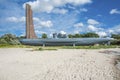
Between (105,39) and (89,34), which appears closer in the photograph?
(105,39)

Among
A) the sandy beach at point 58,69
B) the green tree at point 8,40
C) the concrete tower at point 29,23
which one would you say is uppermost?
the concrete tower at point 29,23

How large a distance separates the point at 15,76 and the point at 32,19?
63093 mm

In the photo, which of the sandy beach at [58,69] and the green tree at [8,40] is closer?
the sandy beach at [58,69]

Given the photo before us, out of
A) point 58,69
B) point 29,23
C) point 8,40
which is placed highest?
point 29,23

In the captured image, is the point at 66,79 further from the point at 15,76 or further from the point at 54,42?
the point at 54,42

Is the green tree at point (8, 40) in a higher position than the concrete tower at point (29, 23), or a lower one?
lower

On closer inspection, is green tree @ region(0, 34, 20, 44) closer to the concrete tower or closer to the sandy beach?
the concrete tower

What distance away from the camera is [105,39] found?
6556 centimetres

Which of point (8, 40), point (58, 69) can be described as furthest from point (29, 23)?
point (58, 69)

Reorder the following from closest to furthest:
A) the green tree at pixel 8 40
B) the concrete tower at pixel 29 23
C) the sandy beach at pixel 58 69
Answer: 1. the sandy beach at pixel 58 69
2. the green tree at pixel 8 40
3. the concrete tower at pixel 29 23

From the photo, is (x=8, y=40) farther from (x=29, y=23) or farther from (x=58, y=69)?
(x=58, y=69)

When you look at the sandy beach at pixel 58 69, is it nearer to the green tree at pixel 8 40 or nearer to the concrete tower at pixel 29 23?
the green tree at pixel 8 40

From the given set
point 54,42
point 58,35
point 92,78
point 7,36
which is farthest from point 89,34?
point 92,78

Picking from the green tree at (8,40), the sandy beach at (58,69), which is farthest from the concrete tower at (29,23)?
the sandy beach at (58,69)
